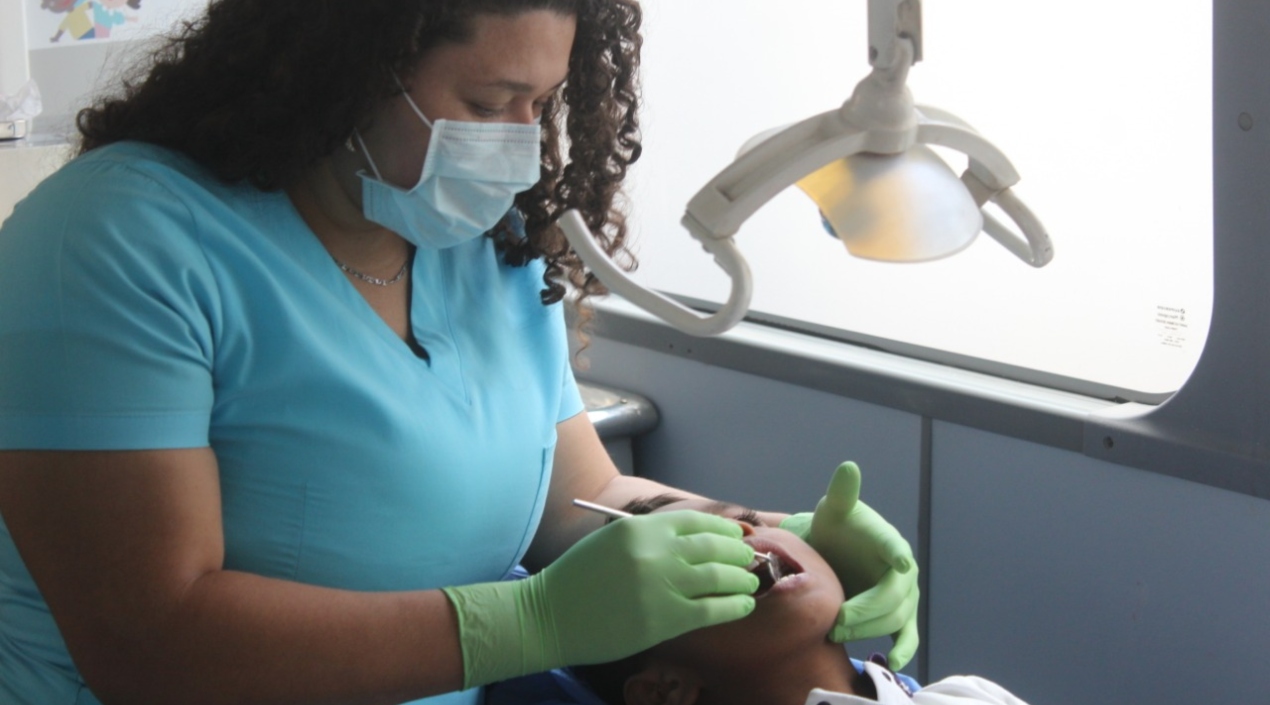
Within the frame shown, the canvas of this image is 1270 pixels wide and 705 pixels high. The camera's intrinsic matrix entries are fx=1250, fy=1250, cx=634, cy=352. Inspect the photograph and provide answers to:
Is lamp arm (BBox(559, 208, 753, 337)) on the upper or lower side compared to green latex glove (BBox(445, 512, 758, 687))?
upper

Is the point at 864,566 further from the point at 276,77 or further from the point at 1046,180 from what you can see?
the point at 276,77

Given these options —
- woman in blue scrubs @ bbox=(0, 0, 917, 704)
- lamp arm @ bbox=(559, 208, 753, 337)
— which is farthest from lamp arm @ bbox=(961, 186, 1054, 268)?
woman in blue scrubs @ bbox=(0, 0, 917, 704)

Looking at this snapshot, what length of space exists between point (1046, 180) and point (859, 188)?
3.92ft

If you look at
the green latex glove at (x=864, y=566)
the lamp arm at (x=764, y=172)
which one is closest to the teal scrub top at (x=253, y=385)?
the green latex glove at (x=864, y=566)

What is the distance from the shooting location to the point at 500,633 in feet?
4.07

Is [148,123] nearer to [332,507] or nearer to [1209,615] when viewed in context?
[332,507]

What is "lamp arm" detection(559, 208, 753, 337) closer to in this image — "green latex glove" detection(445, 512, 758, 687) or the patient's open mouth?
"green latex glove" detection(445, 512, 758, 687)

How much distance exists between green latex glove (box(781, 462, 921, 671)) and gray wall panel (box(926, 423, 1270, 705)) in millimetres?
439

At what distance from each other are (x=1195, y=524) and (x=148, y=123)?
4.81ft

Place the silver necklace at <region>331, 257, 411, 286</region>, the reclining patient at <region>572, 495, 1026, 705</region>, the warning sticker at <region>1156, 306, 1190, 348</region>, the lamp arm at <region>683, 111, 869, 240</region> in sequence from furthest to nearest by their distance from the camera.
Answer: the warning sticker at <region>1156, 306, 1190, 348</region>
the reclining patient at <region>572, 495, 1026, 705</region>
the silver necklace at <region>331, 257, 411, 286</region>
the lamp arm at <region>683, 111, 869, 240</region>

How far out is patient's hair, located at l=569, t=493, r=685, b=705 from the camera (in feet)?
5.08

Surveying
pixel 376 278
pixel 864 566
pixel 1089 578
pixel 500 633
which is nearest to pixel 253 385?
pixel 376 278

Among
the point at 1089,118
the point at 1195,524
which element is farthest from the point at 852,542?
the point at 1089,118

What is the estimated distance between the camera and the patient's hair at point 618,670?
5.08 feet
